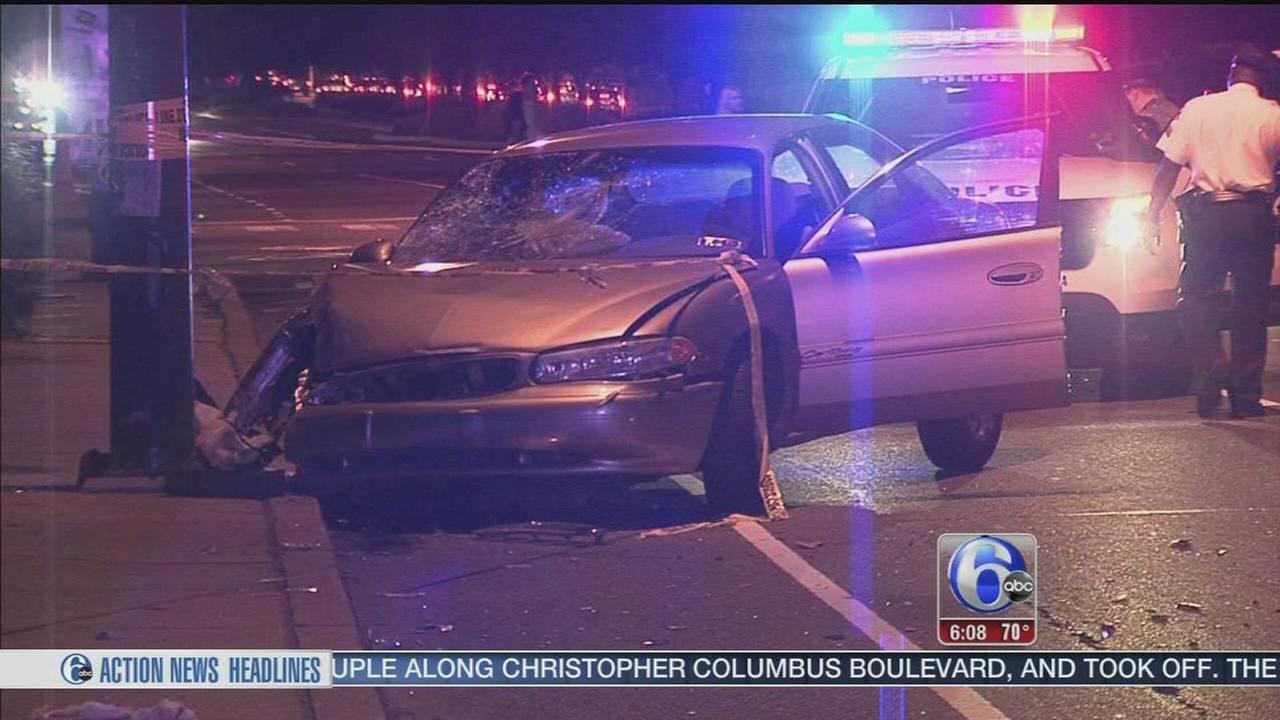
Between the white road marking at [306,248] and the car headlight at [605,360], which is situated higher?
the white road marking at [306,248]

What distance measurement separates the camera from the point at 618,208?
216 inches

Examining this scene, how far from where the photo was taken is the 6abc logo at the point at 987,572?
15.1 ft

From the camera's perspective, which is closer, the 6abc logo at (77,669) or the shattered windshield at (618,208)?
the 6abc logo at (77,669)

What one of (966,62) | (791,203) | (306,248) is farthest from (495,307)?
(966,62)

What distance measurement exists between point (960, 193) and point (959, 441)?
822mm

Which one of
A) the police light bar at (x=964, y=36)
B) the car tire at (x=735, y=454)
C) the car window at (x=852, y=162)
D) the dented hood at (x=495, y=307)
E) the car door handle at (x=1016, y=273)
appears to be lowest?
the car tire at (x=735, y=454)

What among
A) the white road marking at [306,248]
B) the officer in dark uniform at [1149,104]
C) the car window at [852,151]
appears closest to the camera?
the officer in dark uniform at [1149,104]

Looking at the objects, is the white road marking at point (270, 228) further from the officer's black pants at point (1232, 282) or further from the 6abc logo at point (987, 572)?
the officer's black pants at point (1232, 282)

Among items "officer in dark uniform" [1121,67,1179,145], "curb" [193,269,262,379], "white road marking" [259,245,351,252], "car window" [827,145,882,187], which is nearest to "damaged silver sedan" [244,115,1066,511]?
"car window" [827,145,882,187]

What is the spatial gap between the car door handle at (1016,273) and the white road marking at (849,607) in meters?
1.03

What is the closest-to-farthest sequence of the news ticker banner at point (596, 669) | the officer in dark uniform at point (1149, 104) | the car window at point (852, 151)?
the news ticker banner at point (596, 669) → the officer in dark uniform at point (1149, 104) → the car window at point (852, 151)

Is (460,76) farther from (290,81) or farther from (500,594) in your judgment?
(500,594)

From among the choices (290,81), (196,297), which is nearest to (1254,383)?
(290,81)

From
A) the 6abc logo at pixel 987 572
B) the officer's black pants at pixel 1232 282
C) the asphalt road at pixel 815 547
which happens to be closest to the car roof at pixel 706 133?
the asphalt road at pixel 815 547
